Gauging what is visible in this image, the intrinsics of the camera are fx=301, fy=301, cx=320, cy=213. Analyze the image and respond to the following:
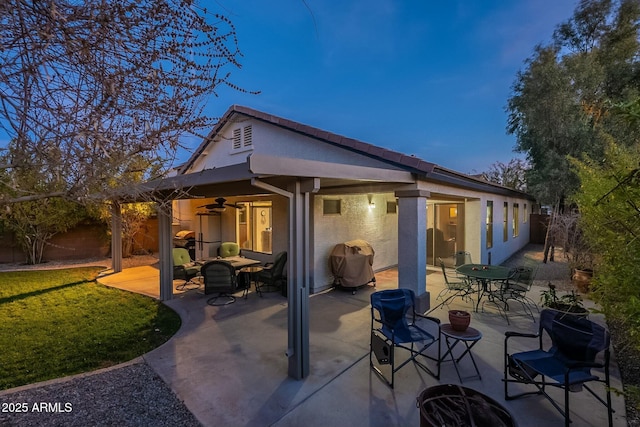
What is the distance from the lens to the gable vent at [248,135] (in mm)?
10219

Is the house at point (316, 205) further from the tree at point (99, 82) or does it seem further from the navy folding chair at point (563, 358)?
the navy folding chair at point (563, 358)

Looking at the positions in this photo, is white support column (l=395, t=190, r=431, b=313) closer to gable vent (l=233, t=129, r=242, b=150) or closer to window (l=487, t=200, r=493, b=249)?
window (l=487, t=200, r=493, b=249)

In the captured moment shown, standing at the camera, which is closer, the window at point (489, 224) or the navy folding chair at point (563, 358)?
the navy folding chair at point (563, 358)

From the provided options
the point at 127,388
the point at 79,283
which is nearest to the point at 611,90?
the point at 127,388

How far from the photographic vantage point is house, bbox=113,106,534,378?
4.06m

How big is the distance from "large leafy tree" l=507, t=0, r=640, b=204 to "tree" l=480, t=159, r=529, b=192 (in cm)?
1454

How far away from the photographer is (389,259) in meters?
11.4

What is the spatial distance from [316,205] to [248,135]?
4004 mm

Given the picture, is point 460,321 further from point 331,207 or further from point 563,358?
point 331,207

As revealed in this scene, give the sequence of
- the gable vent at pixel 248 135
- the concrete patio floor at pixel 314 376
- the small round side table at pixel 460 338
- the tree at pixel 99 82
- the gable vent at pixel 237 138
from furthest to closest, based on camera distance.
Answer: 1. the gable vent at pixel 237 138
2. the gable vent at pixel 248 135
3. the small round side table at pixel 460 338
4. the concrete patio floor at pixel 314 376
5. the tree at pixel 99 82

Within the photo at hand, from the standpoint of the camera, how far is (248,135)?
10312 millimetres

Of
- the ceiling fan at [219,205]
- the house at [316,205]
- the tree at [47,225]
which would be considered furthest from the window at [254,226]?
the tree at [47,225]

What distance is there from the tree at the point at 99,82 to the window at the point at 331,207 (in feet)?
18.7

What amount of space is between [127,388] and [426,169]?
581 centimetres
